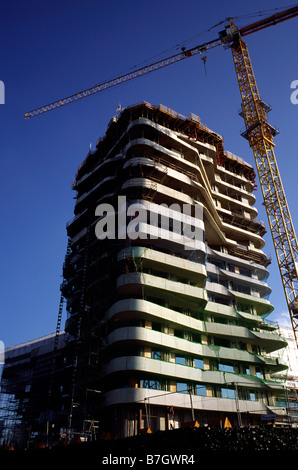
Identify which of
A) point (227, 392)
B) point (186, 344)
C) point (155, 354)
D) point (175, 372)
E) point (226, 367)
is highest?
point (186, 344)

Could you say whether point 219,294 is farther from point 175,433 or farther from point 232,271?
point 175,433

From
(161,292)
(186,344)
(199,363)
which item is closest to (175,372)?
(186,344)

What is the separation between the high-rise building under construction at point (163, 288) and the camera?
44.8 m

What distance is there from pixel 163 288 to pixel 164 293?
4.67ft

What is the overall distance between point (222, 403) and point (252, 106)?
50.2m

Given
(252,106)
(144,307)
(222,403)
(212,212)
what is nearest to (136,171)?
(212,212)

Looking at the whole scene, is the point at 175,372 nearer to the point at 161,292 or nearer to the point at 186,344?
the point at 186,344

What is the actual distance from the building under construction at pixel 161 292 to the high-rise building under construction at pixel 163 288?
176 mm

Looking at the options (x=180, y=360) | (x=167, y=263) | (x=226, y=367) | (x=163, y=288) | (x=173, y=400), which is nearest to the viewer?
(x=173, y=400)

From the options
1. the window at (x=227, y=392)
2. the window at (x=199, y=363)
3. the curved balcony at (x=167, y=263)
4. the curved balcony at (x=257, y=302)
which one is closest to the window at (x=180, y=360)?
the window at (x=199, y=363)

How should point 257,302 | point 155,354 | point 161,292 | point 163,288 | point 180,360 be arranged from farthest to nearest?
point 257,302, point 161,292, point 180,360, point 163,288, point 155,354

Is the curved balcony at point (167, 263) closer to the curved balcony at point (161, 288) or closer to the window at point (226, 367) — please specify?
the curved balcony at point (161, 288)

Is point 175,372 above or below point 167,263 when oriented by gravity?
below

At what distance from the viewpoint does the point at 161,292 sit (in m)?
49.2
